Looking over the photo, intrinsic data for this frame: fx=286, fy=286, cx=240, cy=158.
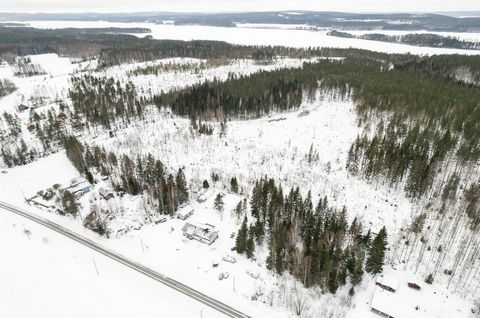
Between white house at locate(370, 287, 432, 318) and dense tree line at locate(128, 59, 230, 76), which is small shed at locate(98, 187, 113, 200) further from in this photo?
dense tree line at locate(128, 59, 230, 76)

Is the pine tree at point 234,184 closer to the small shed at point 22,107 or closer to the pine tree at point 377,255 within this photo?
the pine tree at point 377,255

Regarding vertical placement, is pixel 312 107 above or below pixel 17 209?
above

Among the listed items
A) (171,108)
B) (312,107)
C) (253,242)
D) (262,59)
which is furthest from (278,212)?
(262,59)

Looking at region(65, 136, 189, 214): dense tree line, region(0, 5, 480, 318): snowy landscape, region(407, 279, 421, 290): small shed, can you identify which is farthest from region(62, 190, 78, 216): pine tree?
region(407, 279, 421, 290): small shed

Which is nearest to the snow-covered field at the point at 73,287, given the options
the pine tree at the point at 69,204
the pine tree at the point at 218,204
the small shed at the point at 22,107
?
the pine tree at the point at 69,204

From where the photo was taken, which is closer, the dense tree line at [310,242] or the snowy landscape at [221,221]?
the snowy landscape at [221,221]

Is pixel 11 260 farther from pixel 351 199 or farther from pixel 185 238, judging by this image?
pixel 351 199

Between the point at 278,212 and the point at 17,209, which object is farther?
the point at 17,209
